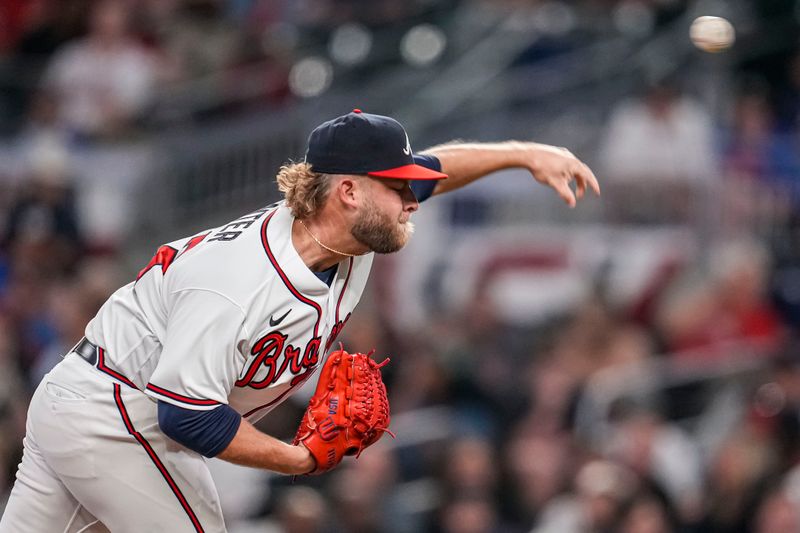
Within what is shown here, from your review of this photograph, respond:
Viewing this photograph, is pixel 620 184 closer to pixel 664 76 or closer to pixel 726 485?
pixel 664 76

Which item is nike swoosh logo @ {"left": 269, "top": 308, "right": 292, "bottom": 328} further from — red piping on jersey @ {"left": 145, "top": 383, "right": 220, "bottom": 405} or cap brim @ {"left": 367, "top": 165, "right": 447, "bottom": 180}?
cap brim @ {"left": 367, "top": 165, "right": 447, "bottom": 180}

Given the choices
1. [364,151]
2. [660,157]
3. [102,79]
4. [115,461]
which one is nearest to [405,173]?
[364,151]

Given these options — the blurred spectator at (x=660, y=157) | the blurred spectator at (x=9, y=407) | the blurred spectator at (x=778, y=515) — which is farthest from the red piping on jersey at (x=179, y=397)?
the blurred spectator at (x=660, y=157)

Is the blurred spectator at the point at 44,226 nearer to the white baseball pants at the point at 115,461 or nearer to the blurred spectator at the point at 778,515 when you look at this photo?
the blurred spectator at the point at 778,515

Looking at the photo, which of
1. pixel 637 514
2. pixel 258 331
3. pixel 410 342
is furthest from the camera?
pixel 410 342

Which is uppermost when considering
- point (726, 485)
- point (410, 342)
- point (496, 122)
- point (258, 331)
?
point (258, 331)

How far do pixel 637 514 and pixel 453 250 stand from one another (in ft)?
8.66

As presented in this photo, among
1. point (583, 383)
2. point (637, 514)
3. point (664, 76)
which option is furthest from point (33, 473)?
point (664, 76)

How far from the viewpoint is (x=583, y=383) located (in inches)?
293

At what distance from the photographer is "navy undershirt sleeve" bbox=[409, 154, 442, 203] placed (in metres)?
4.21

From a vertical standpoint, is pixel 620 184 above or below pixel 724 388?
above

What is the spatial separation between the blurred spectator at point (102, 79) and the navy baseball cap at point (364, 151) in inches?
234

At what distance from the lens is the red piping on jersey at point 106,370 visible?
3764 mm

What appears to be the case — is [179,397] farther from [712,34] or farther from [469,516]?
[469,516]
